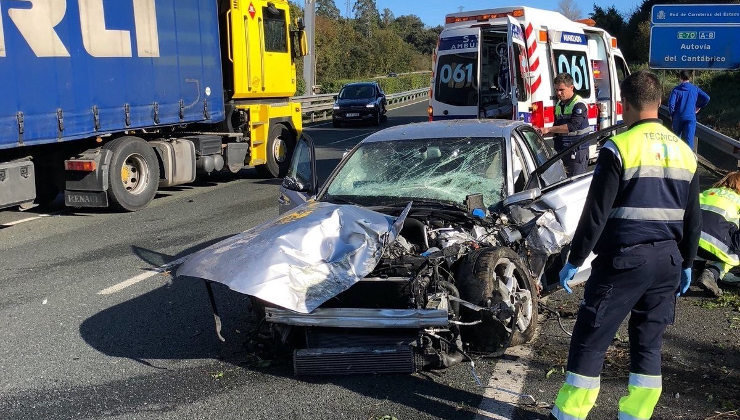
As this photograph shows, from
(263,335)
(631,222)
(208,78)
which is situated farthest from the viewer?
(208,78)

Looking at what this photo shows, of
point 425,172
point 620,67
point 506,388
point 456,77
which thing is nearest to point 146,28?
point 456,77

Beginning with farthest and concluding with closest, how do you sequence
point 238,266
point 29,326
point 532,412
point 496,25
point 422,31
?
point 422,31, point 496,25, point 29,326, point 238,266, point 532,412

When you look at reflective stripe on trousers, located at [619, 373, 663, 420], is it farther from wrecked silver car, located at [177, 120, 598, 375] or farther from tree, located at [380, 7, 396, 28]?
tree, located at [380, 7, 396, 28]

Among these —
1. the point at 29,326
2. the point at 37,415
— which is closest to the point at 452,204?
the point at 37,415

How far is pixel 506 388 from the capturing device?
166 inches

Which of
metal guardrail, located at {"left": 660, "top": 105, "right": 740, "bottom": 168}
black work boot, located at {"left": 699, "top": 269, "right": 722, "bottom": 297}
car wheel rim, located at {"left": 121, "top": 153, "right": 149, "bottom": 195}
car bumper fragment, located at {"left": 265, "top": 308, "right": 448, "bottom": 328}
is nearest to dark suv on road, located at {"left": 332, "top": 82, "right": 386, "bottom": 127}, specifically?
metal guardrail, located at {"left": 660, "top": 105, "right": 740, "bottom": 168}

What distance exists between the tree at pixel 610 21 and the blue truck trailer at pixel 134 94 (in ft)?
113

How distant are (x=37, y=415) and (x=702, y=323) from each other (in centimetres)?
460

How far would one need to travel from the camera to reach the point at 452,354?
4.27 meters

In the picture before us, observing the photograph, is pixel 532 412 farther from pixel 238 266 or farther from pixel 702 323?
pixel 702 323

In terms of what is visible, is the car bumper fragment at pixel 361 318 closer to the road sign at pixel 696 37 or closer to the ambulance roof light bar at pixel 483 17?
the ambulance roof light bar at pixel 483 17

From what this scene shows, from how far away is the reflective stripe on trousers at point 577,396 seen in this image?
3.39 metres

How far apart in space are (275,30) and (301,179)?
329 inches

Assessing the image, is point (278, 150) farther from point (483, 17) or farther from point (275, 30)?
point (483, 17)
